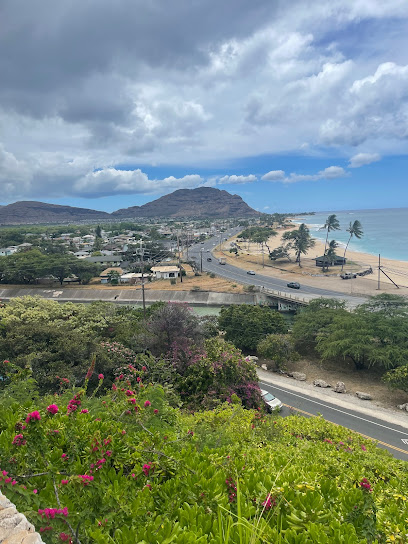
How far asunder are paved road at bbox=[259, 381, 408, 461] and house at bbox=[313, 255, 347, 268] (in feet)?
147

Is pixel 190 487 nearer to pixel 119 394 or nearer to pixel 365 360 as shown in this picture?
pixel 119 394

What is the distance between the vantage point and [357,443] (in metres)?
7.45

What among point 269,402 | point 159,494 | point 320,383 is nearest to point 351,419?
point 269,402

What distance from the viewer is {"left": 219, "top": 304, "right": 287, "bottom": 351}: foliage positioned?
23.5 meters

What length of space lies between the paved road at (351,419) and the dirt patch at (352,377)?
2.18m

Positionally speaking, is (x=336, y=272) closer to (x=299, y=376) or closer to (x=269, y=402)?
(x=299, y=376)

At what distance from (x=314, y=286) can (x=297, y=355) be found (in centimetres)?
2570

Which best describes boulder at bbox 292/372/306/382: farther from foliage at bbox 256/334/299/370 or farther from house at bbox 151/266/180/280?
house at bbox 151/266/180/280

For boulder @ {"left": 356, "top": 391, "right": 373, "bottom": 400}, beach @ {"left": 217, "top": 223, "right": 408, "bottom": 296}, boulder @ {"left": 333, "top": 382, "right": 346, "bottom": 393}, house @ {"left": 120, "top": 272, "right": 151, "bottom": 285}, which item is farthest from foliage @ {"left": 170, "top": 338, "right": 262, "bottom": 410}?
house @ {"left": 120, "top": 272, "right": 151, "bottom": 285}

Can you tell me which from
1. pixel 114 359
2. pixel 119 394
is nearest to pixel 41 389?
pixel 114 359

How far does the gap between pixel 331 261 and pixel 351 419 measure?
1908 inches

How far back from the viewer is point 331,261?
193ft

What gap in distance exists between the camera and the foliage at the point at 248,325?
23516 millimetres

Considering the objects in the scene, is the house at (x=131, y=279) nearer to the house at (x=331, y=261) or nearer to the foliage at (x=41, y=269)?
the foliage at (x=41, y=269)
